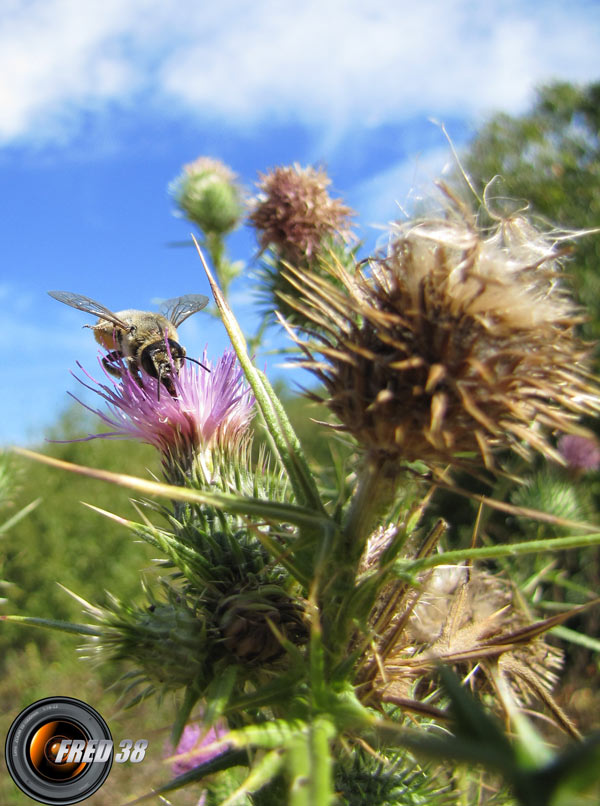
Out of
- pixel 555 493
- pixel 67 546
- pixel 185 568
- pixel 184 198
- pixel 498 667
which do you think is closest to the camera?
pixel 185 568

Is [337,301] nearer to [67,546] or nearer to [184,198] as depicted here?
[184,198]

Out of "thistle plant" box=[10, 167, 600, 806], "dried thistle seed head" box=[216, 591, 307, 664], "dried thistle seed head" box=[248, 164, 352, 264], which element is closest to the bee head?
"thistle plant" box=[10, 167, 600, 806]

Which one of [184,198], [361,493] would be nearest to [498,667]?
[361,493]

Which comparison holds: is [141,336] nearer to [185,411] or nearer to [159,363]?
[159,363]

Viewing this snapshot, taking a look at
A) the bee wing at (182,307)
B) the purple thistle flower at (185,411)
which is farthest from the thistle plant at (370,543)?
the bee wing at (182,307)

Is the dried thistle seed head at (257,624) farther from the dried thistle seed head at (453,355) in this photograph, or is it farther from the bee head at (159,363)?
the bee head at (159,363)

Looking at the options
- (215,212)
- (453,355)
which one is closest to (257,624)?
(453,355)

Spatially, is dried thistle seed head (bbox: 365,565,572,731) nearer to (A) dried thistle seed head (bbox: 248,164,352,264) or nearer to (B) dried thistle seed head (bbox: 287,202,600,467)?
(B) dried thistle seed head (bbox: 287,202,600,467)
